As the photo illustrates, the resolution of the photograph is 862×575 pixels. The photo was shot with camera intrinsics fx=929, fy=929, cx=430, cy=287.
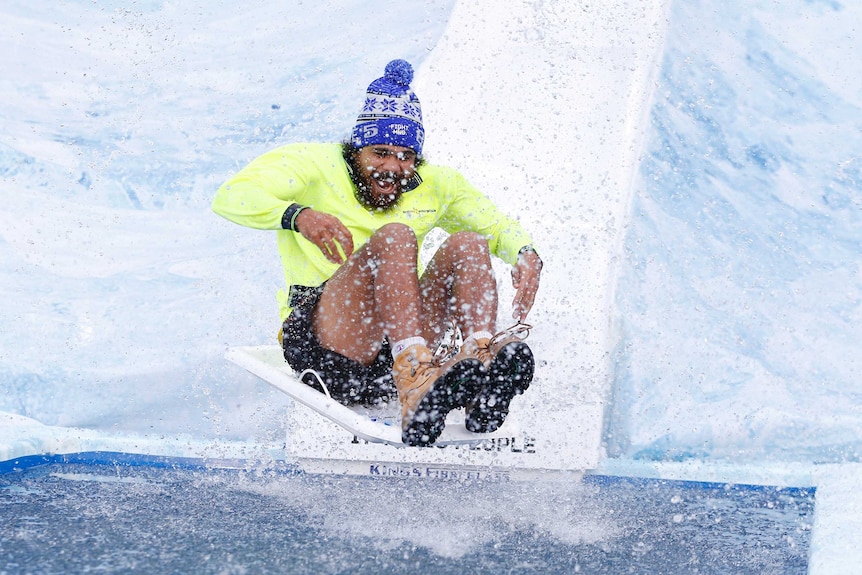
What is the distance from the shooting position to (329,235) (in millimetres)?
1543

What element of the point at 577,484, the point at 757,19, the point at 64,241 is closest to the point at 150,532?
the point at 577,484

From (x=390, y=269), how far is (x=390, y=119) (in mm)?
309

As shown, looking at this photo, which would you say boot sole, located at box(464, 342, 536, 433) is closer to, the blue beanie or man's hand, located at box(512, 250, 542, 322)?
man's hand, located at box(512, 250, 542, 322)

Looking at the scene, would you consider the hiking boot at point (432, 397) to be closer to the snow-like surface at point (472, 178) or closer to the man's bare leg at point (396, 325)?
the man's bare leg at point (396, 325)

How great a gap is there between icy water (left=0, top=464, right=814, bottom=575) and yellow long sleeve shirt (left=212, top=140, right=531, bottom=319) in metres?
0.44

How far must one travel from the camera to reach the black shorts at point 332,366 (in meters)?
1.73

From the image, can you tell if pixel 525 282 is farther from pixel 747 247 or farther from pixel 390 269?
pixel 747 247

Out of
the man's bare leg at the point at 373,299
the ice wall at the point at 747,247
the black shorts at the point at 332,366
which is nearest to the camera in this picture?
the man's bare leg at the point at 373,299

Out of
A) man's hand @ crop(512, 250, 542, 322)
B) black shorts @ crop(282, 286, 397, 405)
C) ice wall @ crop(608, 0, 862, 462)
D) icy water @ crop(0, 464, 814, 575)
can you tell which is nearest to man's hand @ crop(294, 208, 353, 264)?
black shorts @ crop(282, 286, 397, 405)

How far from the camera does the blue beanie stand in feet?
5.70

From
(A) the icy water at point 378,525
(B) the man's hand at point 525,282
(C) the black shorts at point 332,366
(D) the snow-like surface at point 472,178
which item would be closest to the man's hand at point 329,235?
(C) the black shorts at point 332,366

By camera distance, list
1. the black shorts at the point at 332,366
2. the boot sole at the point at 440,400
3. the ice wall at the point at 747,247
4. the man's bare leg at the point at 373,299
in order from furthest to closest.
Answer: the ice wall at the point at 747,247
the black shorts at the point at 332,366
the man's bare leg at the point at 373,299
the boot sole at the point at 440,400

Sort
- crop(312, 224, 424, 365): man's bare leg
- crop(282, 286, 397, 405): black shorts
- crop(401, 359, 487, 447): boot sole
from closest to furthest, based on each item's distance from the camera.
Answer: crop(401, 359, 487, 447): boot sole → crop(312, 224, 424, 365): man's bare leg → crop(282, 286, 397, 405): black shorts

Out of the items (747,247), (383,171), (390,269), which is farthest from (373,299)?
(747,247)
